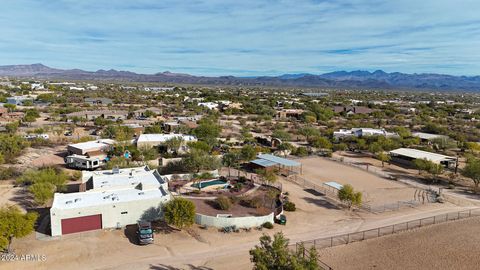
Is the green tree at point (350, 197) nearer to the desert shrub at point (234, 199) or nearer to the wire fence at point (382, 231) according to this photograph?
the wire fence at point (382, 231)

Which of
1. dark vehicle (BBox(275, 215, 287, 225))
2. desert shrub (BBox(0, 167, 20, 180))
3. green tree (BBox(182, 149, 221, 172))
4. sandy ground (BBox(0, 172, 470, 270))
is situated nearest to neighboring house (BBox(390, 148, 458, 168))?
sandy ground (BBox(0, 172, 470, 270))

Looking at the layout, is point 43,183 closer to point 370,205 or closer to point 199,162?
point 199,162

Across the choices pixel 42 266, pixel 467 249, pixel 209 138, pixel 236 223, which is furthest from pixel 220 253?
pixel 209 138

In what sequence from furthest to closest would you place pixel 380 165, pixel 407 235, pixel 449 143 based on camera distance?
pixel 449 143
pixel 380 165
pixel 407 235

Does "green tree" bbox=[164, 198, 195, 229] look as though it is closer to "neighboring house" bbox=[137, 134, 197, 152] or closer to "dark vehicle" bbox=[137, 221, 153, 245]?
"dark vehicle" bbox=[137, 221, 153, 245]

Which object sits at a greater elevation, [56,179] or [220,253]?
[56,179]

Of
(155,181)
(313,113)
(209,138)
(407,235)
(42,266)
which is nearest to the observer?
(42,266)

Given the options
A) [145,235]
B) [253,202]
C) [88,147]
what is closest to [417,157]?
[253,202]

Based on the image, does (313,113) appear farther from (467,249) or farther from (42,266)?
(42,266)
